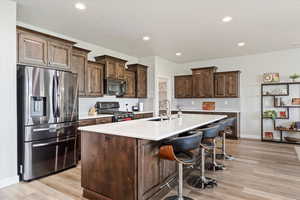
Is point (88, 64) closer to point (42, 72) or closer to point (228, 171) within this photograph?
point (42, 72)

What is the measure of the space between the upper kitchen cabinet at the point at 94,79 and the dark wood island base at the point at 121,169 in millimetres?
2178

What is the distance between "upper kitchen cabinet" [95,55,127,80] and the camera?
4656mm

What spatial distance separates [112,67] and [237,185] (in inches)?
153

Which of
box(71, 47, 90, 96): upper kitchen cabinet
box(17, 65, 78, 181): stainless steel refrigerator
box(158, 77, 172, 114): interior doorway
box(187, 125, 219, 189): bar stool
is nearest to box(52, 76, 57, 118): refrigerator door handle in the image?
box(17, 65, 78, 181): stainless steel refrigerator

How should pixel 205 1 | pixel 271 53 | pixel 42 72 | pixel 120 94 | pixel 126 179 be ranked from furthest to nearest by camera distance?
pixel 271 53 → pixel 120 94 → pixel 42 72 → pixel 205 1 → pixel 126 179

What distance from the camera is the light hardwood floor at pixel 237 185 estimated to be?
233cm

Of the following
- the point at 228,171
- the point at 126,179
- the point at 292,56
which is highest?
the point at 292,56

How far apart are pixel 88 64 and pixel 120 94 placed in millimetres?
1301

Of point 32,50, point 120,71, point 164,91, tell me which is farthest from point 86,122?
point 164,91

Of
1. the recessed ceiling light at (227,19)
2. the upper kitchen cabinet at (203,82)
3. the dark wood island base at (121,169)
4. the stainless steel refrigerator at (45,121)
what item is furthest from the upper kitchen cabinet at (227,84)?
the stainless steel refrigerator at (45,121)

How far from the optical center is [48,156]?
2945 mm

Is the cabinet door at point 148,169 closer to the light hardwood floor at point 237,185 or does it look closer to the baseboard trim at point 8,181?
the light hardwood floor at point 237,185

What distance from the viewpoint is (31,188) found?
254cm

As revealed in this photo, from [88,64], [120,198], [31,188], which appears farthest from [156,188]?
[88,64]
